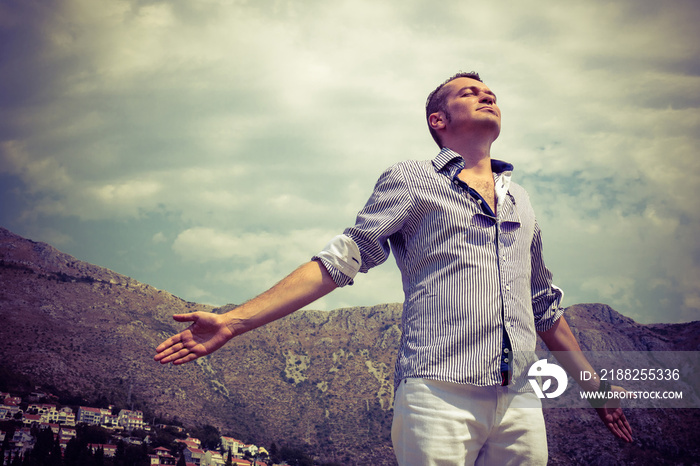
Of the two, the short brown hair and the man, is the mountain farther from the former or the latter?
the man

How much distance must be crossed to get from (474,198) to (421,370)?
0.81 meters

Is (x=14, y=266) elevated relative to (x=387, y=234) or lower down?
elevated

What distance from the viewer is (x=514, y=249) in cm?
232

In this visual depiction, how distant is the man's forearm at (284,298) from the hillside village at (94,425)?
7395cm

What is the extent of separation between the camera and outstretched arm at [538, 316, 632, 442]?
9.37ft

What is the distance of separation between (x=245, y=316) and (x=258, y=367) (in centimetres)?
10208

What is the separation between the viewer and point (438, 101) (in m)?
2.90

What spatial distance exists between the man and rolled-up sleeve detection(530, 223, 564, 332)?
→ 0.95 ft

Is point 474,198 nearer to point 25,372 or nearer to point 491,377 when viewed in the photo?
point 491,377

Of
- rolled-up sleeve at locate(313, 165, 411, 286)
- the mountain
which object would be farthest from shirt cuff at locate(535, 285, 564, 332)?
the mountain

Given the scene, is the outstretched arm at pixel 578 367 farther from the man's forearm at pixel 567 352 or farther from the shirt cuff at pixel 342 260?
the shirt cuff at pixel 342 260

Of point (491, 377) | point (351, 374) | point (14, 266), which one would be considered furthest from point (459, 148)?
point (14, 266)

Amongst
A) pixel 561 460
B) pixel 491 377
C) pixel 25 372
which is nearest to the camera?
pixel 491 377

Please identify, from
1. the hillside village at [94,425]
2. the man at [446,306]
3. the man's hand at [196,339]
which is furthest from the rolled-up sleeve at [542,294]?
the hillside village at [94,425]
